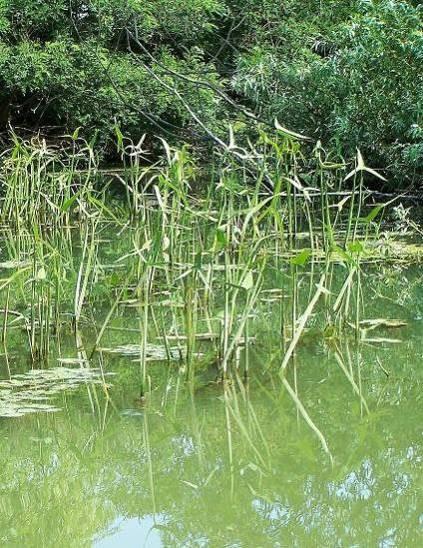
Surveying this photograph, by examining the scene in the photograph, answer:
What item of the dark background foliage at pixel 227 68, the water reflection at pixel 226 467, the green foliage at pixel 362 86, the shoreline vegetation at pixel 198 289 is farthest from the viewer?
the dark background foliage at pixel 227 68

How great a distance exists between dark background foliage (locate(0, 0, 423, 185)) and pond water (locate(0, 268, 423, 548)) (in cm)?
371

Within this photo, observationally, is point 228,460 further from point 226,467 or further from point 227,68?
point 227,68

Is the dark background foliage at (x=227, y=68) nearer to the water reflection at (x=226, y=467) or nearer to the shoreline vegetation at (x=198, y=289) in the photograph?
the shoreline vegetation at (x=198, y=289)

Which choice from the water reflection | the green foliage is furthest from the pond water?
the green foliage

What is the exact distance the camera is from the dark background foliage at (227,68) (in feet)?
21.5

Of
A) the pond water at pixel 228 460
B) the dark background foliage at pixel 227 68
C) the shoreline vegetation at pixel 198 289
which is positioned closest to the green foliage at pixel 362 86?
the dark background foliage at pixel 227 68

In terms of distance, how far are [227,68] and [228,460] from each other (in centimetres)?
798

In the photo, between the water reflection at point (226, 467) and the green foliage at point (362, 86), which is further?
the green foliage at point (362, 86)

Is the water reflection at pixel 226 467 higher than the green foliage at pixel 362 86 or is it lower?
lower

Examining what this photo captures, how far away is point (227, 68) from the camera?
9.84 m

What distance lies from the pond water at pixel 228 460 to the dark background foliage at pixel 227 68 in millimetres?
3713

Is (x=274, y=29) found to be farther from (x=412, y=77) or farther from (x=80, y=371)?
(x=80, y=371)

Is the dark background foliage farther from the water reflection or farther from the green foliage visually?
the water reflection

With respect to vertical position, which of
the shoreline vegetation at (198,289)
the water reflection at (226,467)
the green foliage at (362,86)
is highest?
the green foliage at (362,86)
